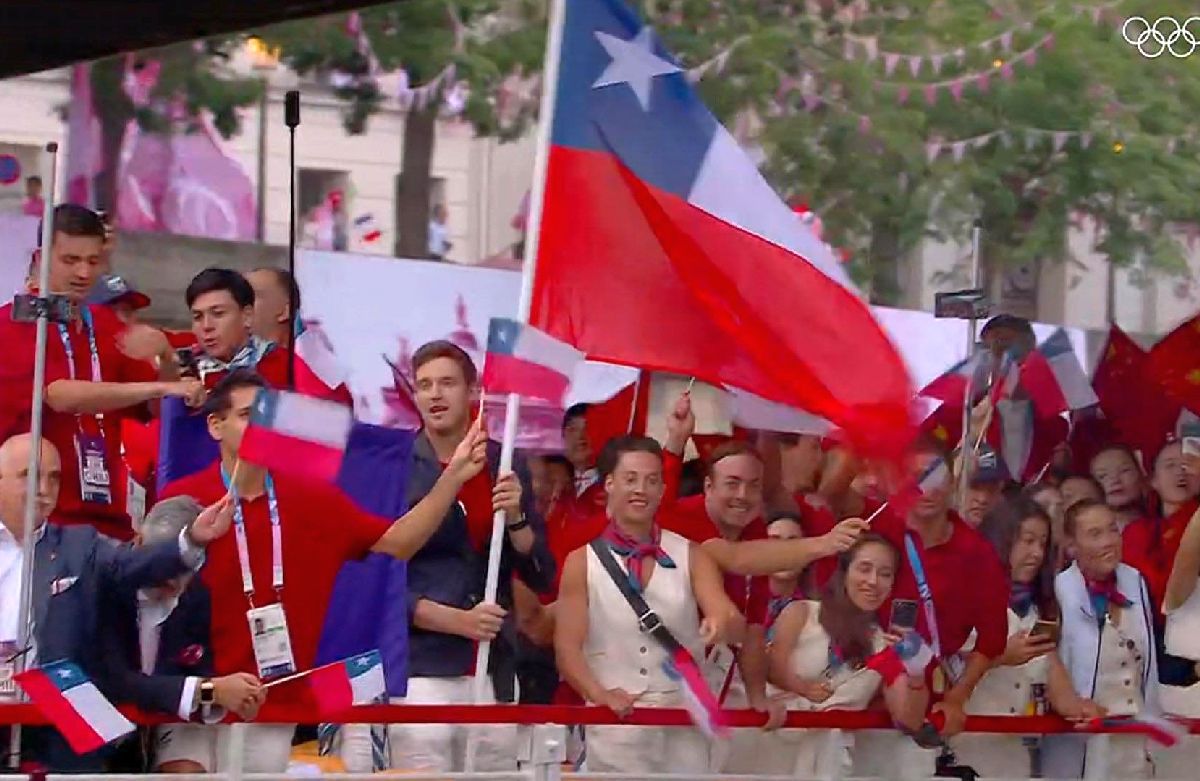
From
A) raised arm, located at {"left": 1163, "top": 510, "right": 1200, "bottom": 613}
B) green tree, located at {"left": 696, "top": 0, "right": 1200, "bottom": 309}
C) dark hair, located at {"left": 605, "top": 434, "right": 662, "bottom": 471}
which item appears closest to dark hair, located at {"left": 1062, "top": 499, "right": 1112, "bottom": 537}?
raised arm, located at {"left": 1163, "top": 510, "right": 1200, "bottom": 613}

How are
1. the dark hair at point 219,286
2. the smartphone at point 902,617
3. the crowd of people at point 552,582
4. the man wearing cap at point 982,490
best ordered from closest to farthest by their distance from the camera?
the crowd of people at point 552,582 → the dark hair at point 219,286 → the smartphone at point 902,617 → the man wearing cap at point 982,490

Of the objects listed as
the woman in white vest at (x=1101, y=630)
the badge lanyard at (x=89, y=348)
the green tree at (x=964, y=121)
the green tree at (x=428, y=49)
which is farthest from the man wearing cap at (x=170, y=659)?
the green tree at (x=964, y=121)

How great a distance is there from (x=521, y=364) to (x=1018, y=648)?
2.16 m

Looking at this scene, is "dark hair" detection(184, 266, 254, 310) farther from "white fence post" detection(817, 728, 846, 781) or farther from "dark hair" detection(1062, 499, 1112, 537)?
"dark hair" detection(1062, 499, 1112, 537)

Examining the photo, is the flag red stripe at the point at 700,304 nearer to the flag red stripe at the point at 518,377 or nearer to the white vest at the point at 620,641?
the flag red stripe at the point at 518,377

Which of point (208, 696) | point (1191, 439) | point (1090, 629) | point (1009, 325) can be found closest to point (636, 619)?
point (208, 696)

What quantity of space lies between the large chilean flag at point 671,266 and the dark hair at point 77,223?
1369mm

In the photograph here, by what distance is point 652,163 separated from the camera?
29.3ft

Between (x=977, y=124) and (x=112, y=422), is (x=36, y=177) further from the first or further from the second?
(x=977, y=124)

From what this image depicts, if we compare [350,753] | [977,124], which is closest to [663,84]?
[350,753]

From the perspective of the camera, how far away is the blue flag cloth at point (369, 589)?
26.3 feet

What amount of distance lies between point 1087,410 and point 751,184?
10.8ft

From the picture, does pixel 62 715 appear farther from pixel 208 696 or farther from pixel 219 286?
pixel 219 286

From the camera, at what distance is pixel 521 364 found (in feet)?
27.7
